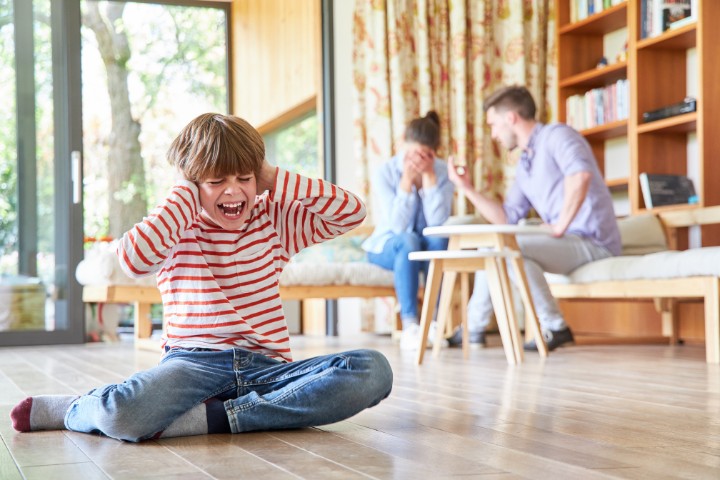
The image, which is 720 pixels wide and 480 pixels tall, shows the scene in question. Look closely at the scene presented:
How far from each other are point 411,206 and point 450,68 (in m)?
1.35

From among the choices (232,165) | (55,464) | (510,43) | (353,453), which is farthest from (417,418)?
(510,43)

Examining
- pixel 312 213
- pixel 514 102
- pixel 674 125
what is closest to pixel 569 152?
pixel 514 102

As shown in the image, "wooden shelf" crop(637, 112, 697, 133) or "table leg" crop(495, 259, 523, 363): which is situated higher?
"wooden shelf" crop(637, 112, 697, 133)

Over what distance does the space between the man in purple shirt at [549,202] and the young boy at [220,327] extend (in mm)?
2064

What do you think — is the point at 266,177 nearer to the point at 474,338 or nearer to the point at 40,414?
the point at 40,414

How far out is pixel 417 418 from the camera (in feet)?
5.96

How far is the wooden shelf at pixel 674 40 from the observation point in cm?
428

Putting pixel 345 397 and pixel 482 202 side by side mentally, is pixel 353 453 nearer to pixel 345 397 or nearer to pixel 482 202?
pixel 345 397

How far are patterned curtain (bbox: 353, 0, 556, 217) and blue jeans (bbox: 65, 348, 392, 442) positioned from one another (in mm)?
3531

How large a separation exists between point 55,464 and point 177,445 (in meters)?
0.22

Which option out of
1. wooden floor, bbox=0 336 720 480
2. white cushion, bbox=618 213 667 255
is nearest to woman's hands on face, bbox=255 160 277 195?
wooden floor, bbox=0 336 720 480

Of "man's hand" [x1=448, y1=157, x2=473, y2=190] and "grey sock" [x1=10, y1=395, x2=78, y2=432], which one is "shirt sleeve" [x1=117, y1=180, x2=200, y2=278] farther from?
"man's hand" [x1=448, y1=157, x2=473, y2=190]

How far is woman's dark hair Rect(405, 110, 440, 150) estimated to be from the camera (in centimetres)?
400

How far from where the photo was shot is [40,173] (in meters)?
4.79
